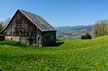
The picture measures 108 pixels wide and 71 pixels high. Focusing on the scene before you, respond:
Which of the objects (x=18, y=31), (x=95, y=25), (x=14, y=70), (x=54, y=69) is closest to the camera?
(x=14, y=70)

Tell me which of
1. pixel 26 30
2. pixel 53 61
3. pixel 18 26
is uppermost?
pixel 18 26

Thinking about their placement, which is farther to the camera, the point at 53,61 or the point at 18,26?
the point at 18,26

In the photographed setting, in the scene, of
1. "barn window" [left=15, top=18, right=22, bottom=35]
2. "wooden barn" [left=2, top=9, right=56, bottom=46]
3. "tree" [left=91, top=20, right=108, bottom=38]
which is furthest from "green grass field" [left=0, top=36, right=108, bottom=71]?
"tree" [left=91, top=20, right=108, bottom=38]

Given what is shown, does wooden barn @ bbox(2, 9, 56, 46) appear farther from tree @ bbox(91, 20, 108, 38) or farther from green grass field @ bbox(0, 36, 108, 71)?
tree @ bbox(91, 20, 108, 38)

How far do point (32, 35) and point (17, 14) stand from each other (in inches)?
328

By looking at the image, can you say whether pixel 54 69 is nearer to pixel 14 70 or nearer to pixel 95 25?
pixel 14 70

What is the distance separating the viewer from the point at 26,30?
3022 centimetres

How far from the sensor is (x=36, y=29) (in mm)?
28906

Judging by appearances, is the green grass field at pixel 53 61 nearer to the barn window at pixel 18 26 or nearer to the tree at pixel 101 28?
the barn window at pixel 18 26

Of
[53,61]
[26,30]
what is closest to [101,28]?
[26,30]

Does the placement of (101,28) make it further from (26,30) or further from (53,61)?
(53,61)

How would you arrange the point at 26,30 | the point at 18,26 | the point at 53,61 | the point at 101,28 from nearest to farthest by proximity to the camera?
the point at 53,61 → the point at 26,30 → the point at 18,26 → the point at 101,28

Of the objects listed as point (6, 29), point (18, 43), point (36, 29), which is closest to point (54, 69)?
point (36, 29)

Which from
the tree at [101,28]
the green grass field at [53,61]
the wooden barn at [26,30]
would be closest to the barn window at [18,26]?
the wooden barn at [26,30]
